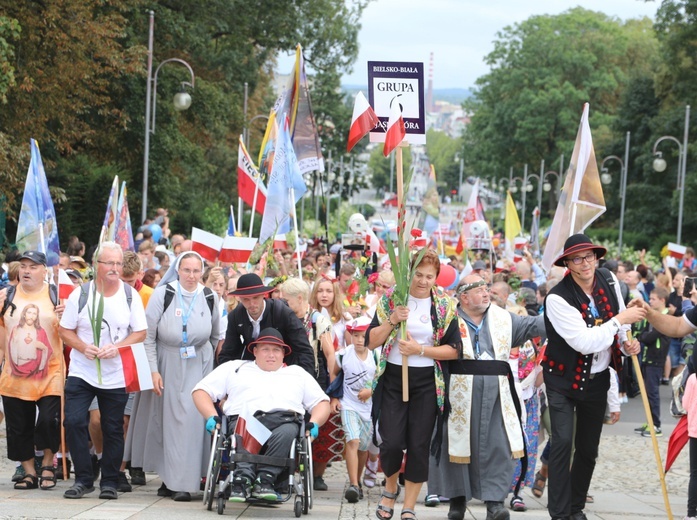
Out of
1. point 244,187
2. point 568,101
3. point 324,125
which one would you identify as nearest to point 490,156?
point 568,101

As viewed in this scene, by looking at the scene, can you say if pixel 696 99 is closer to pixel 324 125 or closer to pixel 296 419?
pixel 324 125

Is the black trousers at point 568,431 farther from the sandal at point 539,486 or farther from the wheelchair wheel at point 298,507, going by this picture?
the sandal at point 539,486

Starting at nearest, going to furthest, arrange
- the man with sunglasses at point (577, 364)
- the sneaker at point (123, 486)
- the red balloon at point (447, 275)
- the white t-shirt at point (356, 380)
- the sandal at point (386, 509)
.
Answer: the man with sunglasses at point (577, 364), the sandal at point (386, 509), the sneaker at point (123, 486), the white t-shirt at point (356, 380), the red balloon at point (447, 275)

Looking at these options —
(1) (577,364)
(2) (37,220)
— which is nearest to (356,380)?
(1) (577,364)

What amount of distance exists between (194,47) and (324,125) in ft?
98.5

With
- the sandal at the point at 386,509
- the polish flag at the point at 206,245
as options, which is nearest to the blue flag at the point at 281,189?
the polish flag at the point at 206,245

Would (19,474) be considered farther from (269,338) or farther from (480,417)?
(480,417)

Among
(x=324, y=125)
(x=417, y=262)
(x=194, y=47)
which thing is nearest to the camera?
(x=417, y=262)

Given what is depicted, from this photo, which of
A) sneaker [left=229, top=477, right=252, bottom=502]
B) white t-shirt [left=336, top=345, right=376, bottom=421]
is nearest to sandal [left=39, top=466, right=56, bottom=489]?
sneaker [left=229, top=477, right=252, bottom=502]

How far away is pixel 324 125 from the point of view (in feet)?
212

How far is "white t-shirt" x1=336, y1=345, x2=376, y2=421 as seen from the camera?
1030 cm

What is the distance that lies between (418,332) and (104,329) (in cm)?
253

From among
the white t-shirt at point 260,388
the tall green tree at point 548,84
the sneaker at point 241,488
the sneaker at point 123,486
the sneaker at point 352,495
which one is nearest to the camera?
the sneaker at point 241,488

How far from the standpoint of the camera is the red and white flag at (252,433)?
862 centimetres
